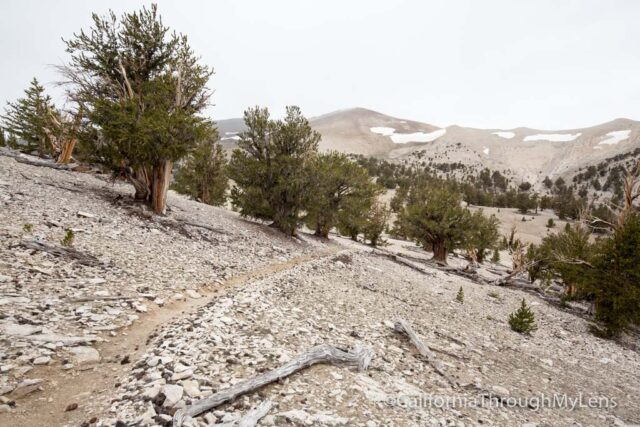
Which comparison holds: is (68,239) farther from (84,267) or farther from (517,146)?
(517,146)

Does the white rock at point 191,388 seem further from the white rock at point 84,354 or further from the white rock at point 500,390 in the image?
the white rock at point 500,390

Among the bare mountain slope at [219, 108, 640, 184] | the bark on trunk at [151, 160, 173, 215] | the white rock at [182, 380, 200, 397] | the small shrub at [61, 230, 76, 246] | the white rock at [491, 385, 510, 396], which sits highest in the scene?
the bare mountain slope at [219, 108, 640, 184]

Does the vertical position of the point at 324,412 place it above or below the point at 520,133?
below

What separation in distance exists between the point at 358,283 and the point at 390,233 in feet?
125

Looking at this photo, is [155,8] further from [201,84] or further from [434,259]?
[434,259]

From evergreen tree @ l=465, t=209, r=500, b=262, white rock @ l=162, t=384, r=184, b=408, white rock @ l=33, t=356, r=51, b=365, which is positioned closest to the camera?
white rock @ l=162, t=384, r=184, b=408

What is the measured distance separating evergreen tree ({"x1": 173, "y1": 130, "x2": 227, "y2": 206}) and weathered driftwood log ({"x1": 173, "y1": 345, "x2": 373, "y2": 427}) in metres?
32.1

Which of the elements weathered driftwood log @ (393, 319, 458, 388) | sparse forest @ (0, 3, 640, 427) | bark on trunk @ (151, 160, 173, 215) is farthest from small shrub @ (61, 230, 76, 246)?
weathered driftwood log @ (393, 319, 458, 388)

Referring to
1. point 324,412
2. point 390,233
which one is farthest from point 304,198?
point 390,233

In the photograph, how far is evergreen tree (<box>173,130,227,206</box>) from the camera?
116ft

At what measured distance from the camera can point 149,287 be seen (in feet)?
27.0

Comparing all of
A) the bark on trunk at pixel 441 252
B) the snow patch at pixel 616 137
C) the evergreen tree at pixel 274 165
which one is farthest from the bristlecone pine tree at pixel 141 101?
the snow patch at pixel 616 137

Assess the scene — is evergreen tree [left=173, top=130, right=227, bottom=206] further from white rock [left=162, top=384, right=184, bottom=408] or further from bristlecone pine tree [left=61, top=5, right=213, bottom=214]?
white rock [left=162, top=384, right=184, bottom=408]

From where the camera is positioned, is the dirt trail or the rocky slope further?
the rocky slope
